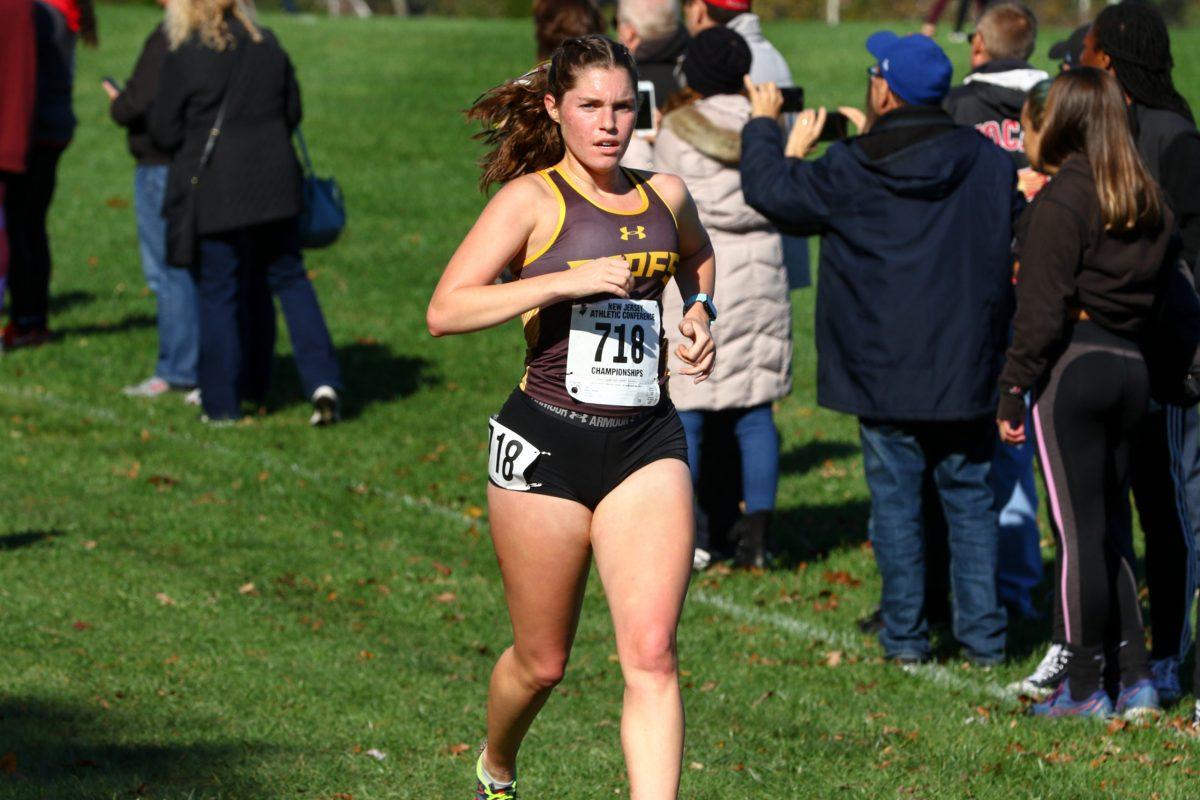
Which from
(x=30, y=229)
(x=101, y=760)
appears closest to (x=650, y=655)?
(x=101, y=760)

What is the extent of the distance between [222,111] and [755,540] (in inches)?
181

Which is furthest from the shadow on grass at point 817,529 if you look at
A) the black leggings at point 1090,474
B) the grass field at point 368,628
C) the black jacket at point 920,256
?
the black leggings at point 1090,474

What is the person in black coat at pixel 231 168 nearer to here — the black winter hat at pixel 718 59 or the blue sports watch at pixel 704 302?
the black winter hat at pixel 718 59

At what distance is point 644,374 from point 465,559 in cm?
444

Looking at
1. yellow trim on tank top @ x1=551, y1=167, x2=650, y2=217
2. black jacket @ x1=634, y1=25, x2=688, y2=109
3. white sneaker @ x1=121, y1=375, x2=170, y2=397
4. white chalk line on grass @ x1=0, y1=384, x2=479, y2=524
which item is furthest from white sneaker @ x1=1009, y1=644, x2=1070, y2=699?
white sneaker @ x1=121, y1=375, x2=170, y2=397

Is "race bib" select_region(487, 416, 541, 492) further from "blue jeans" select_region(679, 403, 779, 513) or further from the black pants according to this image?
the black pants

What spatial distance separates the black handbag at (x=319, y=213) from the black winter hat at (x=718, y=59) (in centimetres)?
372

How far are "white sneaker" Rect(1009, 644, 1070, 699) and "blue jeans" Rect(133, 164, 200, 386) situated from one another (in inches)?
275

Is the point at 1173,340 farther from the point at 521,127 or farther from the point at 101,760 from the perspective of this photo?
the point at 101,760

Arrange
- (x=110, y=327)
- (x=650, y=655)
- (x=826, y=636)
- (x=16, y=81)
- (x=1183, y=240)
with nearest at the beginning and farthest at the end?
(x=650, y=655) → (x=1183, y=240) → (x=826, y=636) → (x=16, y=81) → (x=110, y=327)

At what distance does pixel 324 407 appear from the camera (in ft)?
38.7

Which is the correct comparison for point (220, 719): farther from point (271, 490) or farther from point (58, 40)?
point (58, 40)

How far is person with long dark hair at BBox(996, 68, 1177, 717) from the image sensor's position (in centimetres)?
634

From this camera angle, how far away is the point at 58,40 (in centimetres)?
1330
